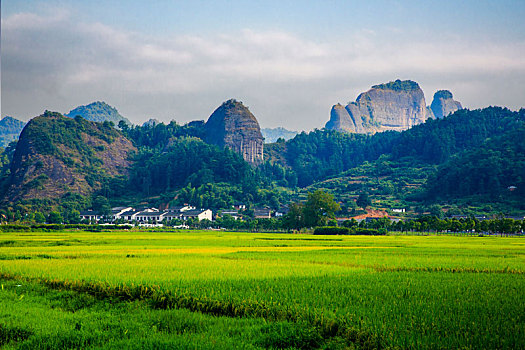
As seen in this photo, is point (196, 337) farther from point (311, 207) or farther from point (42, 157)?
point (42, 157)

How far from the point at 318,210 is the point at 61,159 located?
10601 cm

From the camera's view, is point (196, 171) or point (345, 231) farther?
point (196, 171)

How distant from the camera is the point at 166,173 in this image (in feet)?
553

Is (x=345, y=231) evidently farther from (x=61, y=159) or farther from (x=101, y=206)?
(x=61, y=159)

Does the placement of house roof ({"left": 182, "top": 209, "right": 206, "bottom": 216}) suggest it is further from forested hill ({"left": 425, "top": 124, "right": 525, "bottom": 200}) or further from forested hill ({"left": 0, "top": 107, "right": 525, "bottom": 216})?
forested hill ({"left": 425, "top": 124, "right": 525, "bottom": 200})

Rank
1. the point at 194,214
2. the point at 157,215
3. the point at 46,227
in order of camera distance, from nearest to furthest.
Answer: the point at 46,227
the point at 194,214
the point at 157,215

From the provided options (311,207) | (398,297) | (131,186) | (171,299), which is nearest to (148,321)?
(171,299)

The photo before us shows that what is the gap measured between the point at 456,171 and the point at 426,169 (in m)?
41.2

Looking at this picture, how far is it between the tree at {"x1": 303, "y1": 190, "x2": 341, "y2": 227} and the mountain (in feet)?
279

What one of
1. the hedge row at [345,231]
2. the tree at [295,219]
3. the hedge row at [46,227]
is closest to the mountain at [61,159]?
the hedge row at [46,227]

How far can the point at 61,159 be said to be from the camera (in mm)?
156500

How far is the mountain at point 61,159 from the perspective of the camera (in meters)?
142

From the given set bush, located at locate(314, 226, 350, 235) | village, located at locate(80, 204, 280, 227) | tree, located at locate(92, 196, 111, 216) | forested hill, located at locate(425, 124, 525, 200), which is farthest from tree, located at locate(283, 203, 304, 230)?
tree, located at locate(92, 196, 111, 216)

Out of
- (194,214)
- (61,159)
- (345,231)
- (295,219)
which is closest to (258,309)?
(345,231)
